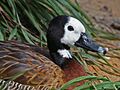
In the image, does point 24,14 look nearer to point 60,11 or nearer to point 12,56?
point 60,11

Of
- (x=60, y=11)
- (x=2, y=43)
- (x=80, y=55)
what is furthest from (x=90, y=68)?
(x=2, y=43)

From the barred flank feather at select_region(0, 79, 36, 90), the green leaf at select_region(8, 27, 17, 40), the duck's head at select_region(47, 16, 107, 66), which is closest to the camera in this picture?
the barred flank feather at select_region(0, 79, 36, 90)

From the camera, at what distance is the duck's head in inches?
184

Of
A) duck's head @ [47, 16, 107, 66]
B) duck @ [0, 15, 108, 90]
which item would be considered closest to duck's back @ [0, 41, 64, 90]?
duck @ [0, 15, 108, 90]

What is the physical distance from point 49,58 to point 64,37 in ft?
0.64

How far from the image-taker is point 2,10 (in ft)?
18.2

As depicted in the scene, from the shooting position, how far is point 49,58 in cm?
473

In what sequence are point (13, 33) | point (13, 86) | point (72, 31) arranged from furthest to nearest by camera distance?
point (13, 33) → point (72, 31) → point (13, 86)

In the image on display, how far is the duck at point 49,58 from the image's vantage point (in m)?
4.39

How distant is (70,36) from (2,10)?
1075 millimetres

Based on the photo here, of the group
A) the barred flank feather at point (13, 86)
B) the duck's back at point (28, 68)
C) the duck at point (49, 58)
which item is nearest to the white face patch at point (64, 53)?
the duck at point (49, 58)

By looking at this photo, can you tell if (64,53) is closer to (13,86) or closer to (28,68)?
(28,68)

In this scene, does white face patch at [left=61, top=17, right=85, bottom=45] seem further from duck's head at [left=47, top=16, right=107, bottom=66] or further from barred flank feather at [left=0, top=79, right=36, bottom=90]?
barred flank feather at [left=0, top=79, right=36, bottom=90]

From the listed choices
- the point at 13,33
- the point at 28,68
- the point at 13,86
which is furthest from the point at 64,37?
the point at 13,33
